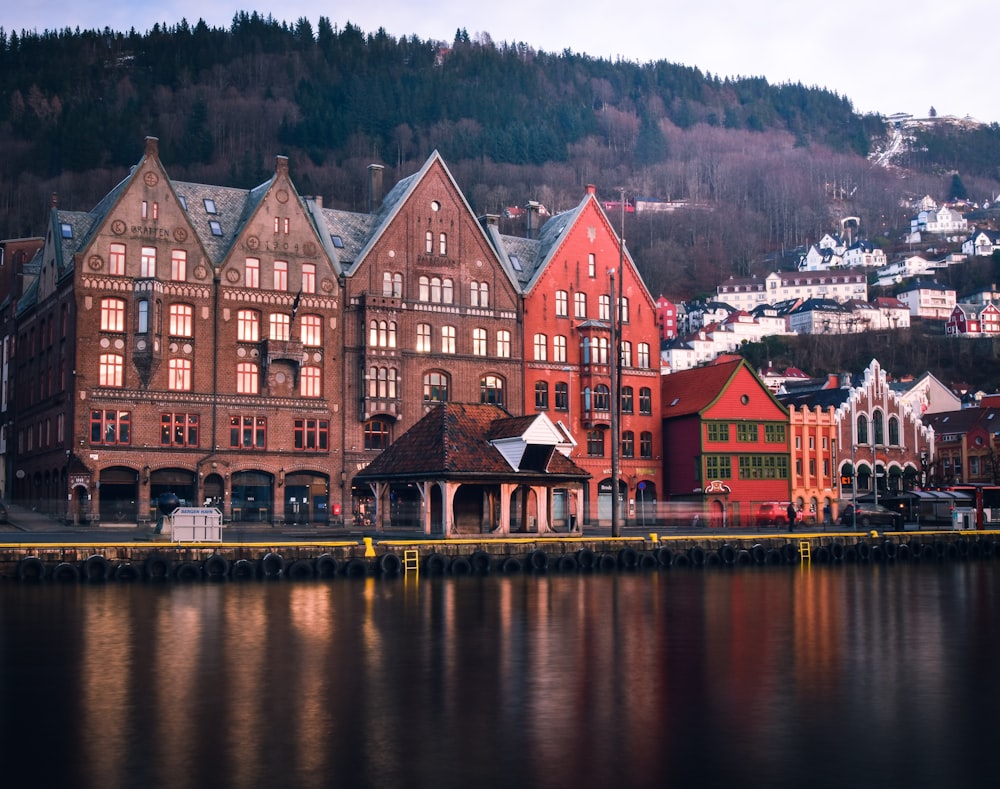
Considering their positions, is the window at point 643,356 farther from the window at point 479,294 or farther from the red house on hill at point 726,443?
the window at point 479,294

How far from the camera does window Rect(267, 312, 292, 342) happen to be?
80.9 m

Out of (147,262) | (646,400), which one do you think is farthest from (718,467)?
(147,262)

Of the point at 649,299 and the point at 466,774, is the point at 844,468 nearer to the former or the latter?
the point at 649,299

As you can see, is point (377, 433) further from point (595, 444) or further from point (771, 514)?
point (771, 514)

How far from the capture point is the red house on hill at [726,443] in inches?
3610

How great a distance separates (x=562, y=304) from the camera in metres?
92.9

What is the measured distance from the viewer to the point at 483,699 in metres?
23.2

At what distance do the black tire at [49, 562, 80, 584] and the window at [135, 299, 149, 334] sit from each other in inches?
1114

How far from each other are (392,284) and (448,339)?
5654 mm

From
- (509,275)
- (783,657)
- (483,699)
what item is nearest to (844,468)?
(509,275)

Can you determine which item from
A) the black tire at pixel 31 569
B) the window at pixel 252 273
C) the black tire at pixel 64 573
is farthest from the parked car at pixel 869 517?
the black tire at pixel 31 569

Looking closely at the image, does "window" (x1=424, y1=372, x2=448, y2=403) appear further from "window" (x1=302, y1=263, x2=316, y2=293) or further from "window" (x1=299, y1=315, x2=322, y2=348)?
"window" (x1=302, y1=263, x2=316, y2=293)

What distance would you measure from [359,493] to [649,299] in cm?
3636

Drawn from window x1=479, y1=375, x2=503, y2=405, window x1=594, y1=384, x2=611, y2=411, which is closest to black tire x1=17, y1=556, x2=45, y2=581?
window x1=479, y1=375, x2=503, y2=405
